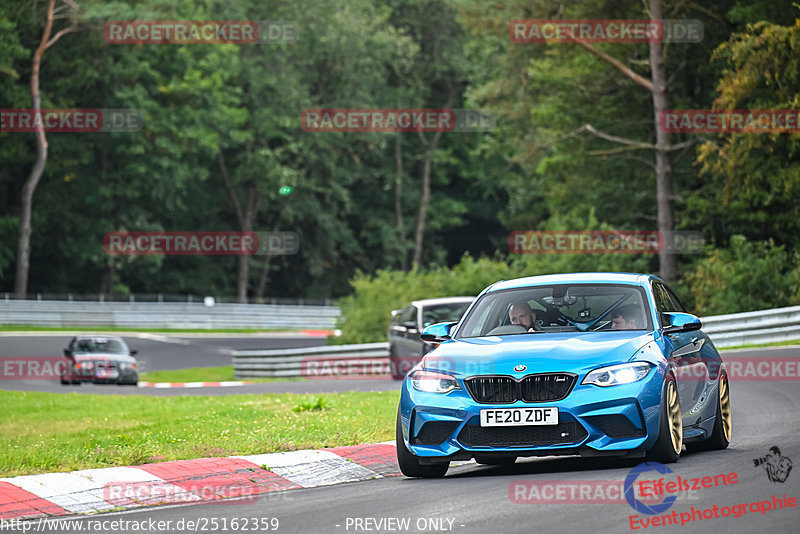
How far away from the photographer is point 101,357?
105 ft

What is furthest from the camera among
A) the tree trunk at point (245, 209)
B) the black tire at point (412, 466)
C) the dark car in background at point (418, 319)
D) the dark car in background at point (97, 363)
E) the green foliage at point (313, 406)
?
the tree trunk at point (245, 209)

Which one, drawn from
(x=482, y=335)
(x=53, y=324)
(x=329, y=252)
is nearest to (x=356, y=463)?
(x=482, y=335)

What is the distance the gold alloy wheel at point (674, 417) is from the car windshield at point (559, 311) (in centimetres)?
74

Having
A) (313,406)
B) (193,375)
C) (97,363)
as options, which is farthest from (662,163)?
(313,406)

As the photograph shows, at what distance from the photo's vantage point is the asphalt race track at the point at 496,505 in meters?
6.75

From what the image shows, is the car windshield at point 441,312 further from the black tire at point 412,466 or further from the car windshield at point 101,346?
the black tire at point 412,466

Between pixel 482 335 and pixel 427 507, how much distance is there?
8.18 ft

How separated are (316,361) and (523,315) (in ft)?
72.8

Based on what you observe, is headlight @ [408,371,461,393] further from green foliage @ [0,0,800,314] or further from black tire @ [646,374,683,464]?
green foliage @ [0,0,800,314]

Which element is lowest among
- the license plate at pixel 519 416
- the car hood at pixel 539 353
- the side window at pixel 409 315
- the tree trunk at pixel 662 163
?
the side window at pixel 409 315

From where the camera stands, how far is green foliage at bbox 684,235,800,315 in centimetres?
2838

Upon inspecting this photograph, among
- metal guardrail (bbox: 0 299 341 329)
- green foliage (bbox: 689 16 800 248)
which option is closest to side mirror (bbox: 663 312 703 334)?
green foliage (bbox: 689 16 800 248)

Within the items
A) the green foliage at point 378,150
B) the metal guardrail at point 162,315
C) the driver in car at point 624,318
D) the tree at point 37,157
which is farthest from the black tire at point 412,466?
the tree at point 37,157

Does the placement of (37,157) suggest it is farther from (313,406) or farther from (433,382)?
(433,382)
